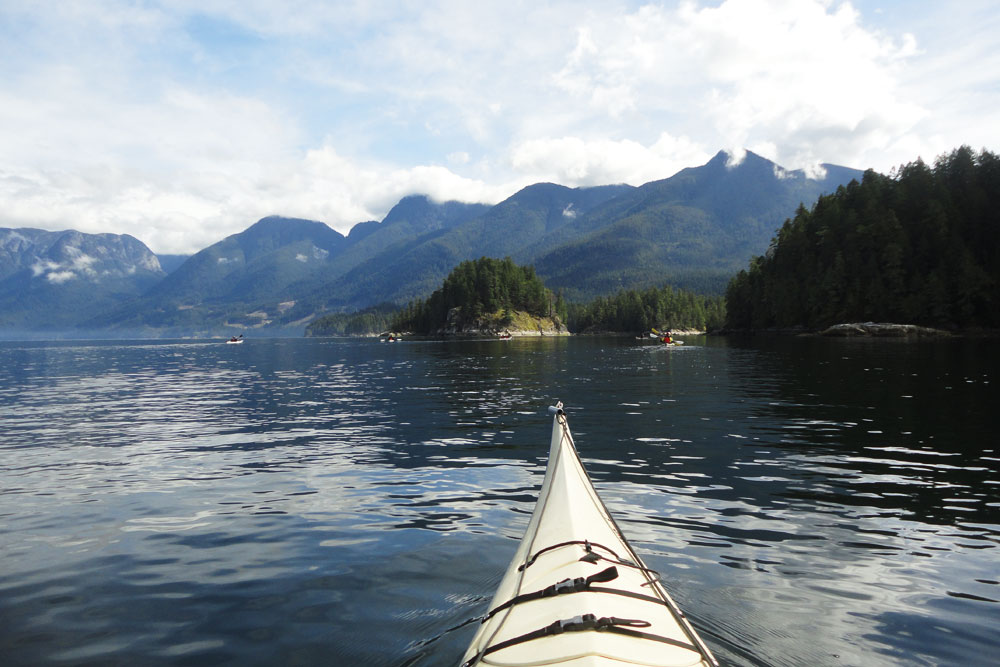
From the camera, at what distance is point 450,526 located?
537 inches

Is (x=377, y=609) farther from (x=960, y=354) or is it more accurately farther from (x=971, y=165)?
(x=971, y=165)

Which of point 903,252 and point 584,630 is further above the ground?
point 903,252

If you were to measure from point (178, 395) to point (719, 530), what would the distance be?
45.1m

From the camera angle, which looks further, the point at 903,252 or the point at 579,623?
the point at 903,252

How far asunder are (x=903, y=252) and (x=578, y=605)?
135 metres

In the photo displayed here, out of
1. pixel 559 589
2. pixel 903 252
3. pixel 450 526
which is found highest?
pixel 903 252

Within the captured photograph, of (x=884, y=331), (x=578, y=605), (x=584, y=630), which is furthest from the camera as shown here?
(x=884, y=331)

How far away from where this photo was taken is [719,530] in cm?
1288

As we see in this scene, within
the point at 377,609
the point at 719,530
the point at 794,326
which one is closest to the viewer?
the point at 377,609

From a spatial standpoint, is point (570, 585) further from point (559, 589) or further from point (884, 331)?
point (884, 331)

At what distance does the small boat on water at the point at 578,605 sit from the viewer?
5.40 metres

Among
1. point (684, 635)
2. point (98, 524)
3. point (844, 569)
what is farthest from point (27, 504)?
point (844, 569)

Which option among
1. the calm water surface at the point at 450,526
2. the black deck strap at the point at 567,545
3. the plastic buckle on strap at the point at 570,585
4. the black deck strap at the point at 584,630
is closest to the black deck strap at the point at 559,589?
the plastic buckle on strap at the point at 570,585

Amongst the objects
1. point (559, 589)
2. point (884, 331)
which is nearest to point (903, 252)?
point (884, 331)
